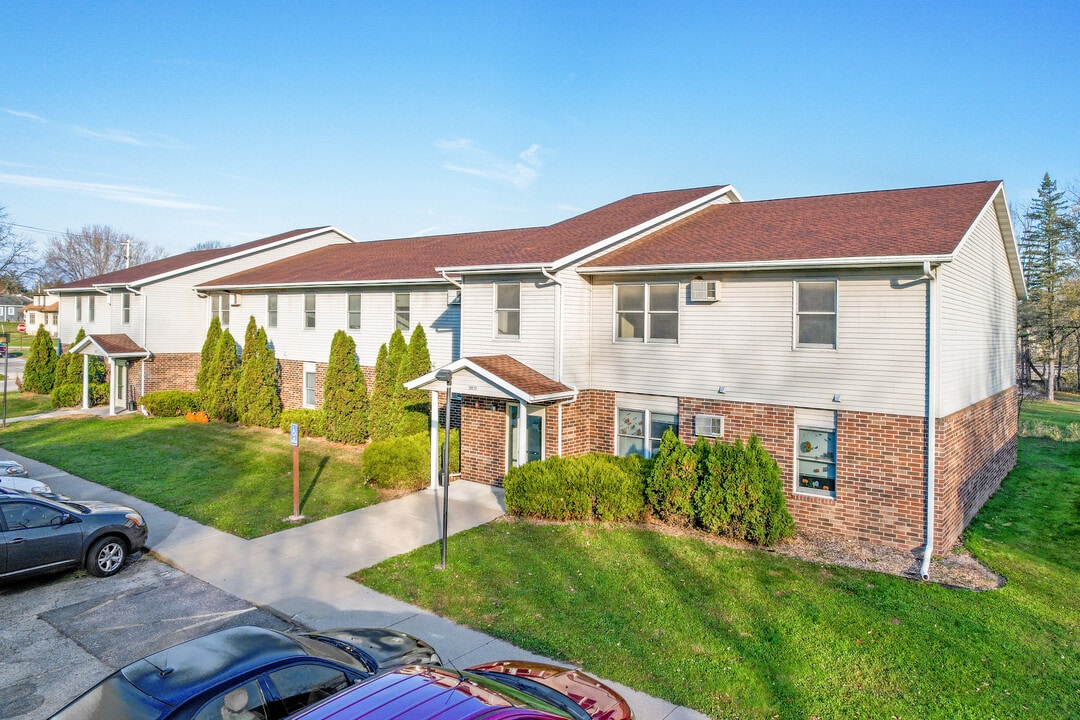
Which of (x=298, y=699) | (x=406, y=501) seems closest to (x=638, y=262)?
(x=406, y=501)

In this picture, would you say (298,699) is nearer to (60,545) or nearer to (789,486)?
(60,545)

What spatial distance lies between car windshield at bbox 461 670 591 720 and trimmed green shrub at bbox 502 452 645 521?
671 cm

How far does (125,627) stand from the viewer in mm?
8500

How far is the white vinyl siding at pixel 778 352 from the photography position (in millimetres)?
11406

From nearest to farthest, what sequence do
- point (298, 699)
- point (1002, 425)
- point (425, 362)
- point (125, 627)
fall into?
point (298, 699)
point (125, 627)
point (1002, 425)
point (425, 362)

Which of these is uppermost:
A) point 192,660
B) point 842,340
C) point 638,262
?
point 638,262

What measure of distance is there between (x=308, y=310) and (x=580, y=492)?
14.6 meters

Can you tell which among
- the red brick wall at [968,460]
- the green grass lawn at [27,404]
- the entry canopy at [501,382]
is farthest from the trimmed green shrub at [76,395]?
the red brick wall at [968,460]

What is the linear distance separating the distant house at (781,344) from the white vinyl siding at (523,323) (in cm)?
4

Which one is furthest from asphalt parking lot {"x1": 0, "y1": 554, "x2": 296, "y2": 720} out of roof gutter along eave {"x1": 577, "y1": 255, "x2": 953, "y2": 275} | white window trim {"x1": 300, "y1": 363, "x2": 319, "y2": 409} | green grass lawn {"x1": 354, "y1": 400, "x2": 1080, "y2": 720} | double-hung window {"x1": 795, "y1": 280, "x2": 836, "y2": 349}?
white window trim {"x1": 300, "y1": 363, "x2": 319, "y2": 409}

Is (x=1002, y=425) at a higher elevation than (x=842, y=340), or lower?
lower

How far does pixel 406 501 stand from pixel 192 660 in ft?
31.9

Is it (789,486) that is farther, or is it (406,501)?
(406,501)

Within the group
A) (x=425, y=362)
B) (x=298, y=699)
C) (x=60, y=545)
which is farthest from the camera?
(x=425, y=362)
